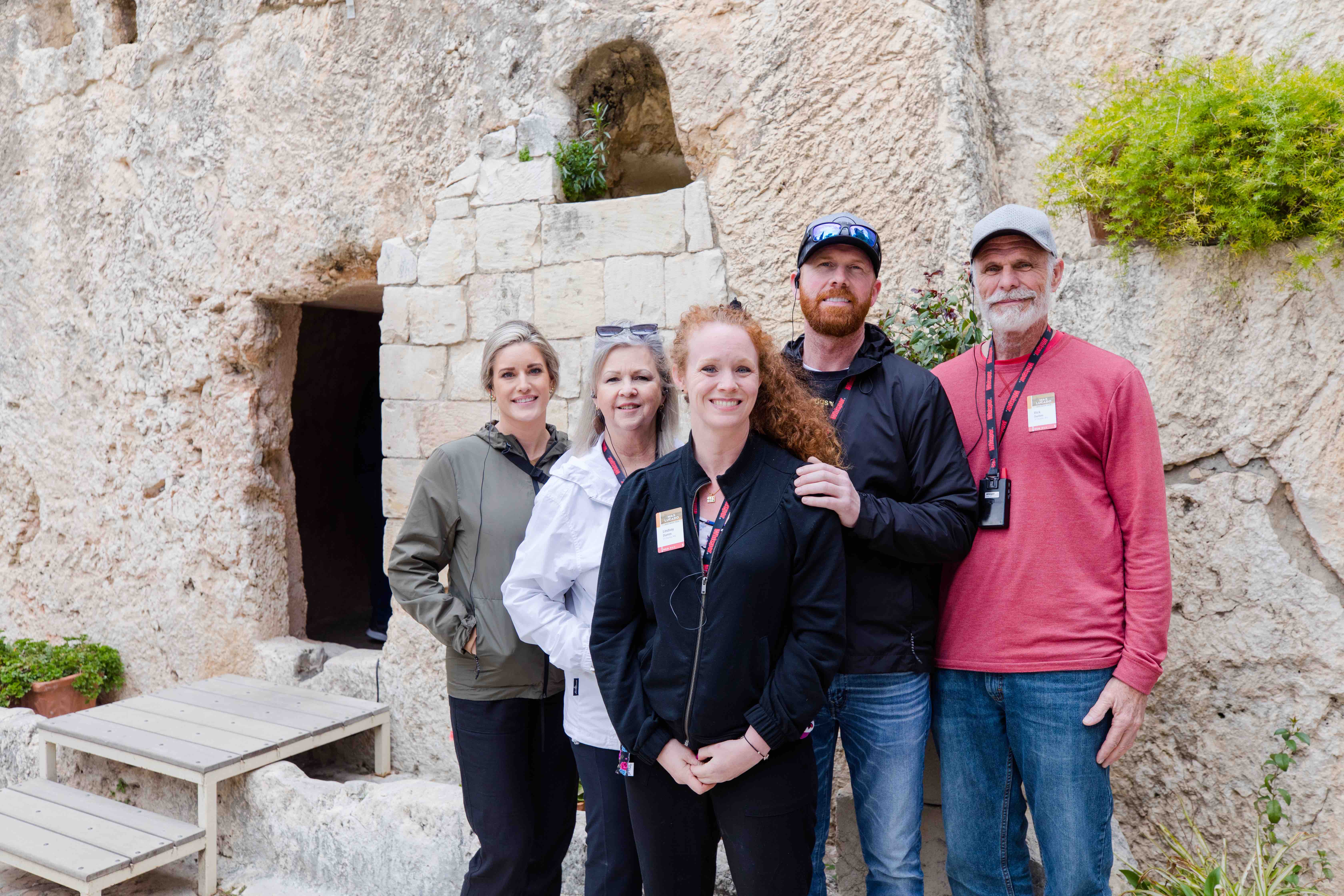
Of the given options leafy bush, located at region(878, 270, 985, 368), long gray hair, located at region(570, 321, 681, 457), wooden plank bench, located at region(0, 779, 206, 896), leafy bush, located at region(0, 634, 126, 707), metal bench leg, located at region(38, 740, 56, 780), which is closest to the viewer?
long gray hair, located at region(570, 321, 681, 457)

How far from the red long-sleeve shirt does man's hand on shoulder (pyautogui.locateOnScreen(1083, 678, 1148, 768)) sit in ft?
0.08

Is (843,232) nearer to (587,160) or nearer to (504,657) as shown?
(504,657)

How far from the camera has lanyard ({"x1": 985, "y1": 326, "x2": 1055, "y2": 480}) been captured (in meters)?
2.12

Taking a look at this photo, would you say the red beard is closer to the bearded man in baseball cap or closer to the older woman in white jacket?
the bearded man in baseball cap

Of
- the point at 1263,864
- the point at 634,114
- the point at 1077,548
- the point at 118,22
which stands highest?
the point at 118,22

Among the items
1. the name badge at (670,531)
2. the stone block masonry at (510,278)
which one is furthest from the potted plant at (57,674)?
the name badge at (670,531)

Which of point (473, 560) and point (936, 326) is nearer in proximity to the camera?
point (473, 560)

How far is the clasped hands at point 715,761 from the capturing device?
1791mm

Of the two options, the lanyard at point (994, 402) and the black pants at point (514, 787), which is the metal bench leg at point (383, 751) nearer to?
the black pants at point (514, 787)

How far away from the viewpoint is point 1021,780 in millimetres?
2123

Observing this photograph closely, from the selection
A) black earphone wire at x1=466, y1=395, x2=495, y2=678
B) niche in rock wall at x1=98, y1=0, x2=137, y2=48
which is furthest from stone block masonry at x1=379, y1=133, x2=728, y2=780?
niche in rock wall at x1=98, y1=0, x2=137, y2=48

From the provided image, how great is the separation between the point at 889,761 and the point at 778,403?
0.82m

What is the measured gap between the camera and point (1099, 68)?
11.3ft

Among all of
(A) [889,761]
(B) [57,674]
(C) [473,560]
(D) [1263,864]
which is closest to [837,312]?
(A) [889,761]
